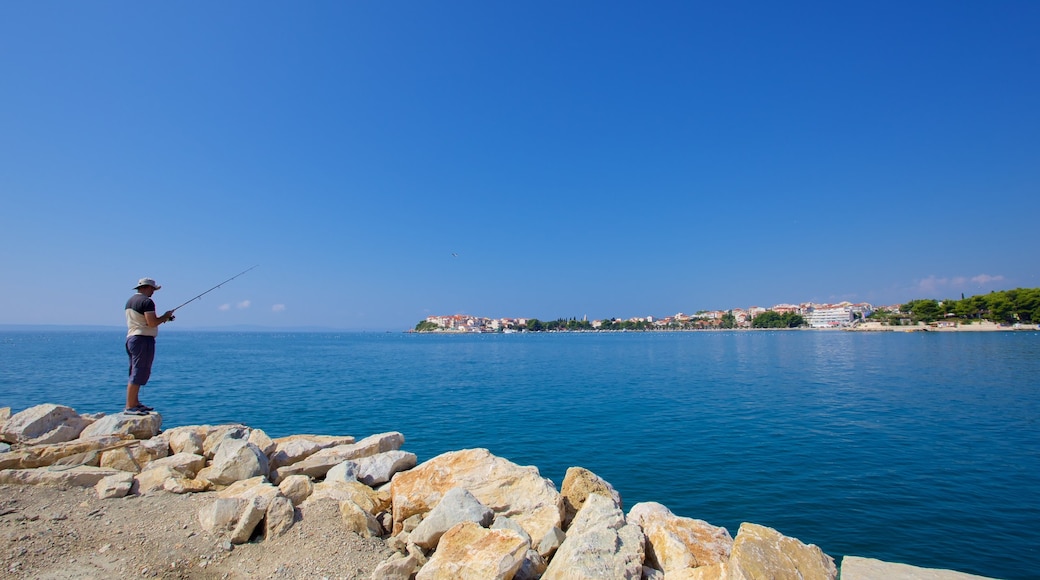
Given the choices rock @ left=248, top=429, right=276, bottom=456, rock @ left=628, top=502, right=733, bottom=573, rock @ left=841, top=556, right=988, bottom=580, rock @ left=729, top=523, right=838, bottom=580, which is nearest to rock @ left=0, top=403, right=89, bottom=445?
rock @ left=248, top=429, right=276, bottom=456

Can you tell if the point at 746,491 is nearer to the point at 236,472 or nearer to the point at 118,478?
the point at 236,472

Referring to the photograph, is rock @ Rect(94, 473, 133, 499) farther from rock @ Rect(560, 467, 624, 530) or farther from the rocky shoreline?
rock @ Rect(560, 467, 624, 530)

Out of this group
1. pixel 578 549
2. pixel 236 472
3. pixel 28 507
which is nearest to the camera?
pixel 578 549

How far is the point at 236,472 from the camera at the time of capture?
673 centimetres

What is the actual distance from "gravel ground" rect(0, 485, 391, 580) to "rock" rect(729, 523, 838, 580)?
360cm

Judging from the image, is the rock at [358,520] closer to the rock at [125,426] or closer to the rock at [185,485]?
the rock at [185,485]

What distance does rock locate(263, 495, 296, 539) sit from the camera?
5.26 m

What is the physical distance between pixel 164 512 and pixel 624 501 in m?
7.22

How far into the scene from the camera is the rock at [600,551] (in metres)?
4.16

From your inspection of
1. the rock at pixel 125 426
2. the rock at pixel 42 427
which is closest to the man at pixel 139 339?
the rock at pixel 125 426

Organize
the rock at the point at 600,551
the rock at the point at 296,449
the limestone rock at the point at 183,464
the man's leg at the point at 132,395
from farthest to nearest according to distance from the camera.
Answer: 1. the man's leg at the point at 132,395
2. the rock at the point at 296,449
3. the limestone rock at the point at 183,464
4. the rock at the point at 600,551

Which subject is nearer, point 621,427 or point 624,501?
point 624,501

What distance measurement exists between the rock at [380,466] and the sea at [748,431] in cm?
397

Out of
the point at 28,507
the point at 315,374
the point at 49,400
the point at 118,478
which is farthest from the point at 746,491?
the point at 315,374
